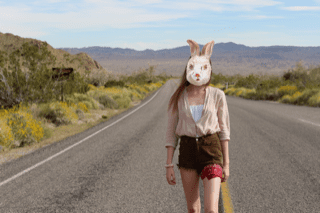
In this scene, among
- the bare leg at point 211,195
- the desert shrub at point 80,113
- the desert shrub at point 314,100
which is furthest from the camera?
the desert shrub at point 314,100

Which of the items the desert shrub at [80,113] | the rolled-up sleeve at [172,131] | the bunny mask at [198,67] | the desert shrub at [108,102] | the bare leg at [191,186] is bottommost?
the desert shrub at [108,102]

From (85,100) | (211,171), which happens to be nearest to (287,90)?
(85,100)

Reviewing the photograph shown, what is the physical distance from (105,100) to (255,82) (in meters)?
28.2

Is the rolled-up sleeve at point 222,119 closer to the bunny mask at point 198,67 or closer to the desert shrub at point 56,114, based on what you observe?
the bunny mask at point 198,67

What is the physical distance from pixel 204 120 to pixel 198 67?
18.2 inches

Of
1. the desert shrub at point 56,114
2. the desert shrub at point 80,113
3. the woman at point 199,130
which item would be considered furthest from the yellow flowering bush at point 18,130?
the woman at point 199,130

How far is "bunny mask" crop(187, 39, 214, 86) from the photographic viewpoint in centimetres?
268

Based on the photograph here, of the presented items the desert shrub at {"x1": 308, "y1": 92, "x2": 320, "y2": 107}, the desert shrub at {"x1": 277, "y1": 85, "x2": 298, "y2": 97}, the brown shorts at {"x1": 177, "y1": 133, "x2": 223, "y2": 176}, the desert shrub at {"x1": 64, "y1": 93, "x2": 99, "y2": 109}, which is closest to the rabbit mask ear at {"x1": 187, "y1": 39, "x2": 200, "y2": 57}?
the brown shorts at {"x1": 177, "y1": 133, "x2": 223, "y2": 176}

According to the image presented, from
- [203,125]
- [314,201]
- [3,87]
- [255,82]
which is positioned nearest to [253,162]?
[314,201]

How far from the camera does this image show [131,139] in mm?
9734

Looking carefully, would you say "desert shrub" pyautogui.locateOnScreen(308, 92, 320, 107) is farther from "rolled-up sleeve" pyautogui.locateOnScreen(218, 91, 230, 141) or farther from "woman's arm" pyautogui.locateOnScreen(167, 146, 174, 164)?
"woman's arm" pyautogui.locateOnScreen(167, 146, 174, 164)

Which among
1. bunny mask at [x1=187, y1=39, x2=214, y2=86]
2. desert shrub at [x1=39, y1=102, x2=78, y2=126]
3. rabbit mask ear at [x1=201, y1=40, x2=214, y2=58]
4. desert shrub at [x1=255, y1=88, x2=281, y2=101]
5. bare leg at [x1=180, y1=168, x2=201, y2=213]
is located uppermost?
rabbit mask ear at [x1=201, y1=40, x2=214, y2=58]

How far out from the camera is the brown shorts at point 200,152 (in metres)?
2.65

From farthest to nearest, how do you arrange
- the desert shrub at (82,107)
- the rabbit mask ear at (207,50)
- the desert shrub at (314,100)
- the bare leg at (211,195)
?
the desert shrub at (314,100), the desert shrub at (82,107), the rabbit mask ear at (207,50), the bare leg at (211,195)
